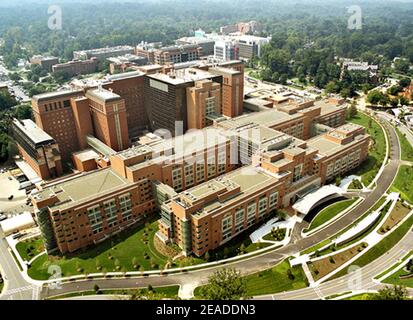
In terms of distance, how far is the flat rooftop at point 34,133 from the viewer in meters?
58.5

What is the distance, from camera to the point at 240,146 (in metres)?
59.3

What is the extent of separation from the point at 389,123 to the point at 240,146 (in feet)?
145

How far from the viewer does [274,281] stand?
129 ft

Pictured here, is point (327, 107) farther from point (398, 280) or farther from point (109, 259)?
point (109, 259)

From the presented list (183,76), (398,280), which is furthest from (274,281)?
(183,76)

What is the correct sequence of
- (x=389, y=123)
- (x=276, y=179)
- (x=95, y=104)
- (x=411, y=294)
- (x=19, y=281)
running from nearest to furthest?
1. (x=411, y=294)
2. (x=19, y=281)
3. (x=276, y=179)
4. (x=95, y=104)
5. (x=389, y=123)

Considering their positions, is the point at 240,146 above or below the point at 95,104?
below

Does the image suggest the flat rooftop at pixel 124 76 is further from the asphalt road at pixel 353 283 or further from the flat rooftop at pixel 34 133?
the asphalt road at pixel 353 283

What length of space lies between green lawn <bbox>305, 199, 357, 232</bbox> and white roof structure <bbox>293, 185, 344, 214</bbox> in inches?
58.9

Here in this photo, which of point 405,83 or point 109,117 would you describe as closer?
point 109,117

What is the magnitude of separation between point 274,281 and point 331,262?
773 cm
